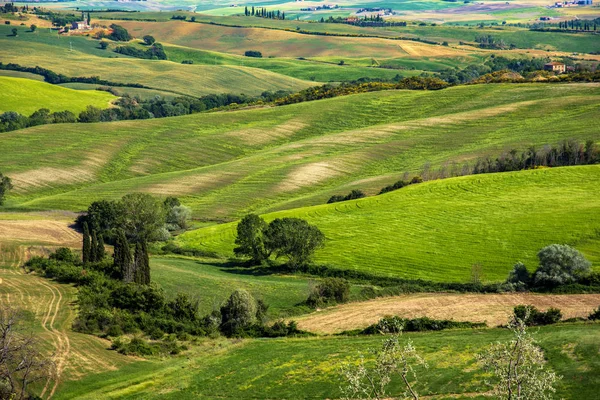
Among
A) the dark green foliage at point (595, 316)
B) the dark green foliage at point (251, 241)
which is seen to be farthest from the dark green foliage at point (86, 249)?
the dark green foliage at point (595, 316)

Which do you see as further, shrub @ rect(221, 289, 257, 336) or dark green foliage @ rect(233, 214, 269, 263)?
dark green foliage @ rect(233, 214, 269, 263)

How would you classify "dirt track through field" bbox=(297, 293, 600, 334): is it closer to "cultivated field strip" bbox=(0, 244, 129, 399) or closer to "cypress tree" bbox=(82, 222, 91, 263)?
"cultivated field strip" bbox=(0, 244, 129, 399)

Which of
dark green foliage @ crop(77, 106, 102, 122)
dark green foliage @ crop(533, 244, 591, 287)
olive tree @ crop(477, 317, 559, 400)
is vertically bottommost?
dark green foliage @ crop(77, 106, 102, 122)

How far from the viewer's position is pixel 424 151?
155 metres

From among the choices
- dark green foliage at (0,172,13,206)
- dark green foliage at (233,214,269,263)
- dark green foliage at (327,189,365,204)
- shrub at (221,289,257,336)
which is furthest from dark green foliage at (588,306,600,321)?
dark green foliage at (0,172,13,206)

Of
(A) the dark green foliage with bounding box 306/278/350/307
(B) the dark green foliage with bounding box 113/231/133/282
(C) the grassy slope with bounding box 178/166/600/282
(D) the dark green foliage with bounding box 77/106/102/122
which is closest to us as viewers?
(A) the dark green foliage with bounding box 306/278/350/307

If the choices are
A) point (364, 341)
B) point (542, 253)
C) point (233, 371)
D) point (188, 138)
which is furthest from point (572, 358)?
point (188, 138)

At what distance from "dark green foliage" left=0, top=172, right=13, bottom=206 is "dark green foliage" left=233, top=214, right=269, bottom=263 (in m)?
45.7

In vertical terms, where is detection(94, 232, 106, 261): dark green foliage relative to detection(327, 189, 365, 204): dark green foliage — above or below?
above

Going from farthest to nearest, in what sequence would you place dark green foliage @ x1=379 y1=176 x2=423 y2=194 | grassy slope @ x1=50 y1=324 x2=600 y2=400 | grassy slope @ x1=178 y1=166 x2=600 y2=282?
dark green foliage @ x1=379 y1=176 x2=423 y2=194, grassy slope @ x1=178 y1=166 x2=600 y2=282, grassy slope @ x1=50 y1=324 x2=600 y2=400

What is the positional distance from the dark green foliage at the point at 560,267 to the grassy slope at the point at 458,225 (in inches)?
195

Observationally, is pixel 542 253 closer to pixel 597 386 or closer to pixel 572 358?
pixel 572 358

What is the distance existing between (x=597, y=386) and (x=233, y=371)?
2305cm

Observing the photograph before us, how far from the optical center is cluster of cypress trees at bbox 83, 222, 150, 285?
79.2 metres
